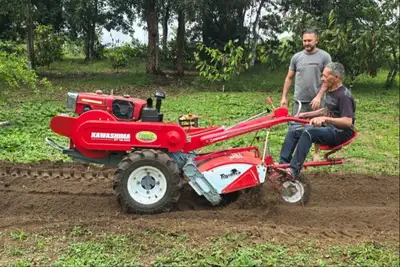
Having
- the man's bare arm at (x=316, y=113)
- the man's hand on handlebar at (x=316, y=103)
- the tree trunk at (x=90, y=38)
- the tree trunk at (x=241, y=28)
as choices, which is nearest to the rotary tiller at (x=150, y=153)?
the man's bare arm at (x=316, y=113)

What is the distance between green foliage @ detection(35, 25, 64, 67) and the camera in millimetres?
18250

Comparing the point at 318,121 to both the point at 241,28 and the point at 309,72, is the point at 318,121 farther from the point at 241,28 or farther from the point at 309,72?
the point at 241,28

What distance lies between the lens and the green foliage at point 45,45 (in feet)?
59.9

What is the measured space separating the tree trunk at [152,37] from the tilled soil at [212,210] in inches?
439

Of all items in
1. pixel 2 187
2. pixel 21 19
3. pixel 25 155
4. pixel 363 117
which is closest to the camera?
pixel 2 187

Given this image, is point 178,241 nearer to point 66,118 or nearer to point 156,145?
point 156,145

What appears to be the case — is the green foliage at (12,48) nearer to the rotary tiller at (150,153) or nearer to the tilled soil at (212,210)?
the tilled soil at (212,210)

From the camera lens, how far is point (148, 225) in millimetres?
4367

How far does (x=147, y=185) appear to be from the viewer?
4.81 metres

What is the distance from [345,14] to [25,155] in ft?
41.6

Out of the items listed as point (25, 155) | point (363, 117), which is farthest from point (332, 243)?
point (363, 117)

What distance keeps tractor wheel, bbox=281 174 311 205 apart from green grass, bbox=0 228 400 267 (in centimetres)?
113

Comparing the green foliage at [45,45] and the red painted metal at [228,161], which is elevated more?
the green foliage at [45,45]

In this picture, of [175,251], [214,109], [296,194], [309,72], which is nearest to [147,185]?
[175,251]
